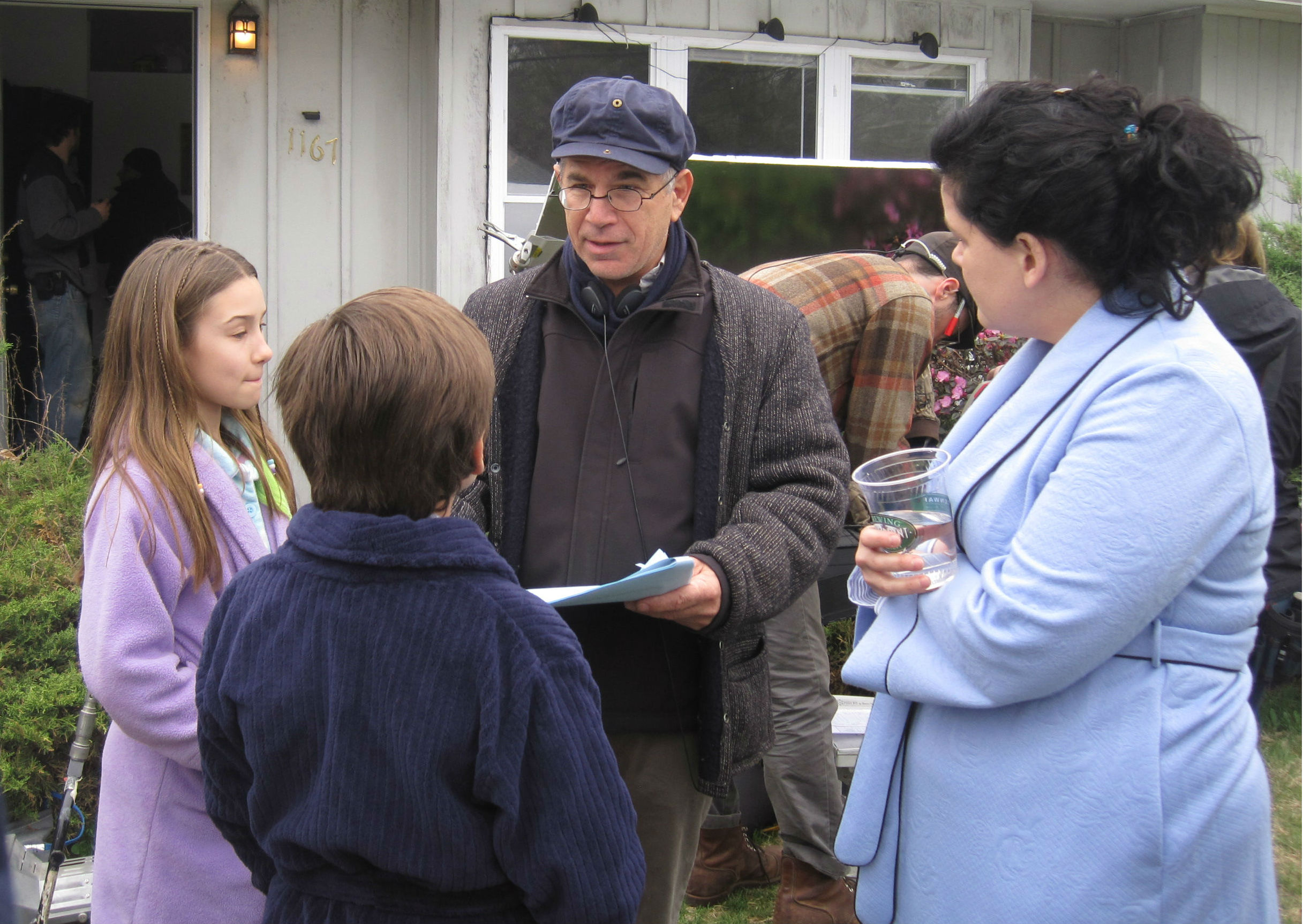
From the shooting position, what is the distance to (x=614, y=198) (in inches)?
87.7

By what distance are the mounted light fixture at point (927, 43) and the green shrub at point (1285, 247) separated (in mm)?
1953

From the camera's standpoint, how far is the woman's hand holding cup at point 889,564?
167 cm

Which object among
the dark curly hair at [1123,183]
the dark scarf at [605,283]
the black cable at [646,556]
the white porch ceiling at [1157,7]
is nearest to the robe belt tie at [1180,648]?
the dark curly hair at [1123,183]

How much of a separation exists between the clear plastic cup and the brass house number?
5.06 meters

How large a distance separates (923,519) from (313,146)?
204 inches

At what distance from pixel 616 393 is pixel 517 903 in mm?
1041

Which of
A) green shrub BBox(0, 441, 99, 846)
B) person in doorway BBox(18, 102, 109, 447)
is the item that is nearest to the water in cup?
green shrub BBox(0, 441, 99, 846)

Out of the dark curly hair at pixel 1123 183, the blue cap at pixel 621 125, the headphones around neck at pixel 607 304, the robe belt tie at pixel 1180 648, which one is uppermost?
the blue cap at pixel 621 125

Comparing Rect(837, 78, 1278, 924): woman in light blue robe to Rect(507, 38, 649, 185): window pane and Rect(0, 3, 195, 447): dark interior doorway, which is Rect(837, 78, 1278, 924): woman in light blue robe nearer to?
Rect(507, 38, 649, 185): window pane

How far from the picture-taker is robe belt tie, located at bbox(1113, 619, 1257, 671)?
1513mm

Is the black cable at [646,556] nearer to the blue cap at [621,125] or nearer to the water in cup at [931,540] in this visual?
the blue cap at [621,125]

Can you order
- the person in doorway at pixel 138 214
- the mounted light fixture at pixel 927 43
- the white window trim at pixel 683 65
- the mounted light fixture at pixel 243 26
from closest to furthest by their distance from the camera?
the mounted light fixture at pixel 243 26 < the white window trim at pixel 683 65 < the mounted light fixture at pixel 927 43 < the person in doorway at pixel 138 214

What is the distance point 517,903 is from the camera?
146cm

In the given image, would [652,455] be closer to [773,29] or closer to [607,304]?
[607,304]
